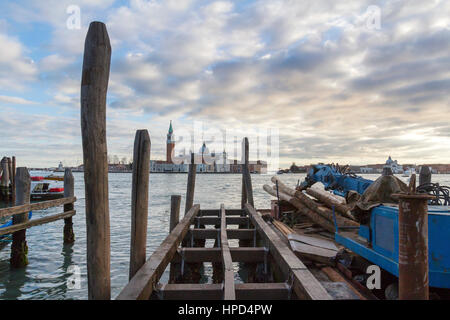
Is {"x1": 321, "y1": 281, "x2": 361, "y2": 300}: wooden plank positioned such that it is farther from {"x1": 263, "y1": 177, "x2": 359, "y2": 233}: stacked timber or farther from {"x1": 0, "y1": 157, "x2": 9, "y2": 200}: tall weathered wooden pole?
{"x1": 0, "y1": 157, "x2": 9, "y2": 200}: tall weathered wooden pole

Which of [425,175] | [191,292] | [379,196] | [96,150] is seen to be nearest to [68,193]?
[191,292]

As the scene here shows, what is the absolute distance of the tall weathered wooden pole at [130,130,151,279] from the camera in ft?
15.0

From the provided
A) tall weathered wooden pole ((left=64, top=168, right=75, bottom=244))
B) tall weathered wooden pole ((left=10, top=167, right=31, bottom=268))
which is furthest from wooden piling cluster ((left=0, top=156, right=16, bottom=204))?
tall weathered wooden pole ((left=10, top=167, right=31, bottom=268))

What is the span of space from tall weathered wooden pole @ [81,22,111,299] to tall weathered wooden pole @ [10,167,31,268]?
7712 mm

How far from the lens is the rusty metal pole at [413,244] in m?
2.80

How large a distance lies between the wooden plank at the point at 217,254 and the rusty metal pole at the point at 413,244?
3330 mm

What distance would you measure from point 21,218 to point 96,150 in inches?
317

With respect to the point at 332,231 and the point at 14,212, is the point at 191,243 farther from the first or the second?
the point at 14,212

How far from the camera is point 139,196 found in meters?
4.62

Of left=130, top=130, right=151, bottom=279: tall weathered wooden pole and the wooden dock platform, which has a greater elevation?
left=130, top=130, right=151, bottom=279: tall weathered wooden pole
